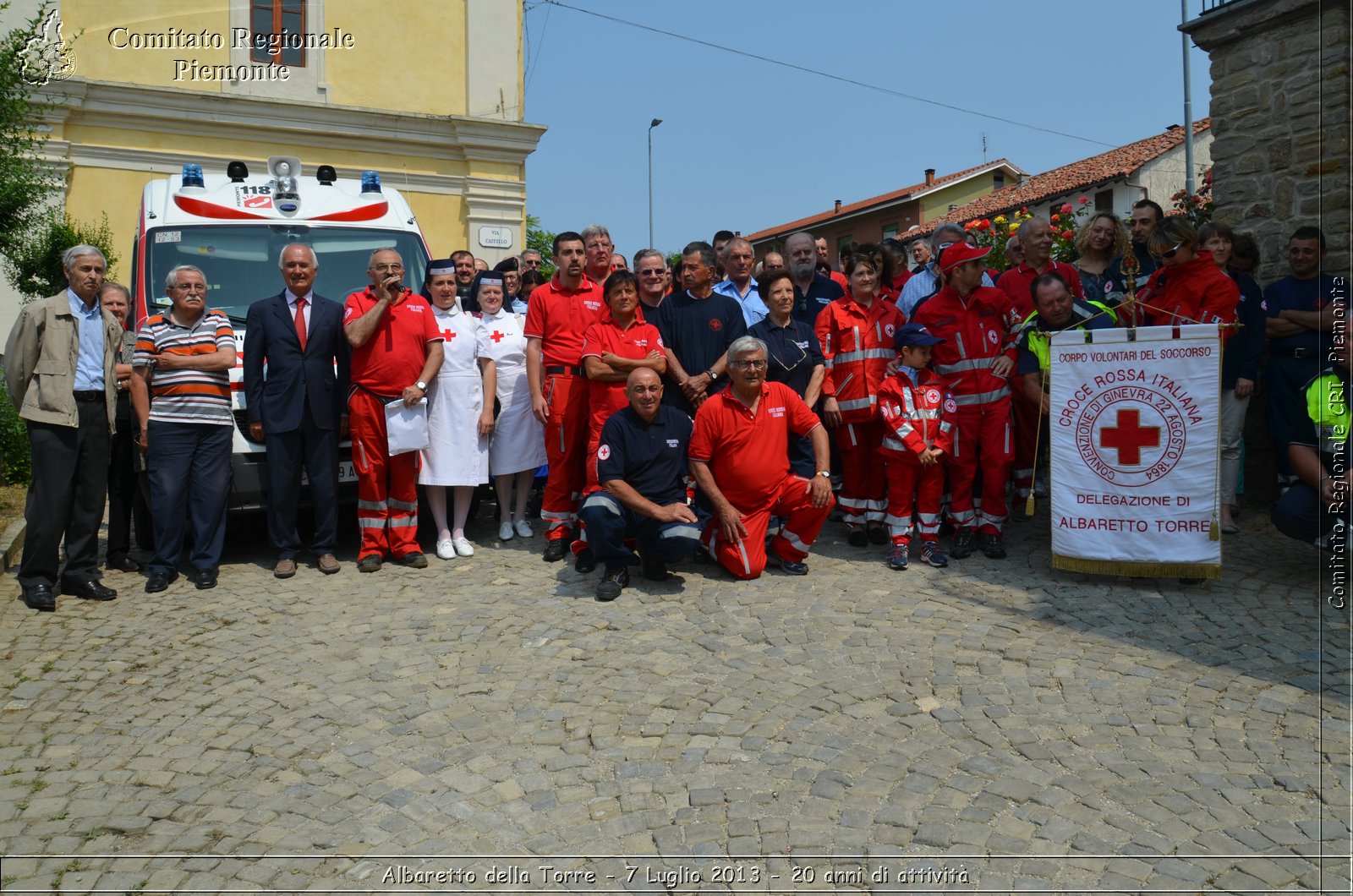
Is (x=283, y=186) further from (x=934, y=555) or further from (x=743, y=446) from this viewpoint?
(x=934, y=555)

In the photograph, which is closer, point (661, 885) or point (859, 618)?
point (661, 885)

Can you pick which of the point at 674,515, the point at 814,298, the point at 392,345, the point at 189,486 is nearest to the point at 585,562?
the point at 674,515

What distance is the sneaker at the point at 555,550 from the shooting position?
712cm

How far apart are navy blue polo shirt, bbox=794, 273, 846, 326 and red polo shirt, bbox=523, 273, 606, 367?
1629 millimetres

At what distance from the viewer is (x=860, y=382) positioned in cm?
727

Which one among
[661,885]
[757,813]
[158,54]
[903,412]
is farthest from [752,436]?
[158,54]

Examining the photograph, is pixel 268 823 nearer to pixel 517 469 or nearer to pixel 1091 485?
pixel 517 469

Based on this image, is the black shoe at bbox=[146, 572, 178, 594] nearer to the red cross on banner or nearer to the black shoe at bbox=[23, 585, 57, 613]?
the black shoe at bbox=[23, 585, 57, 613]

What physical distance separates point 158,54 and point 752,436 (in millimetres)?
15668

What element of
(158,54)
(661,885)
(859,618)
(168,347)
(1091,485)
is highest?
(158,54)

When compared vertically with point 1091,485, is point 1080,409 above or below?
above

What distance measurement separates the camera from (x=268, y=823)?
11.9 ft

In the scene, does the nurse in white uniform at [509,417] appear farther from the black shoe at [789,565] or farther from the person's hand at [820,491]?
the person's hand at [820,491]

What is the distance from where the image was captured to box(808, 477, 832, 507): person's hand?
647 cm
